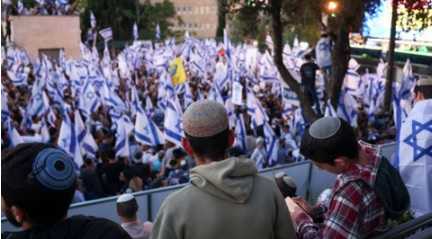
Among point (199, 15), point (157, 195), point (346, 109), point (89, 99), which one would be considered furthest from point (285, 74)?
point (199, 15)

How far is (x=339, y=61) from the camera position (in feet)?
34.4

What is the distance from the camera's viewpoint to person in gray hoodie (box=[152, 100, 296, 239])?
2.19m

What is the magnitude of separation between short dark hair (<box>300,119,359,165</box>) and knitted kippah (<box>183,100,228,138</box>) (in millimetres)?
439

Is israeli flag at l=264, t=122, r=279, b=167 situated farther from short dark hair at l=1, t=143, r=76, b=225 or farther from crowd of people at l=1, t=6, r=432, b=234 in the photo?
short dark hair at l=1, t=143, r=76, b=225

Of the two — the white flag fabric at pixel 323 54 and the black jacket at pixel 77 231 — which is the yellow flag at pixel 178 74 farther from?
the black jacket at pixel 77 231

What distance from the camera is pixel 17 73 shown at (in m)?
20.3

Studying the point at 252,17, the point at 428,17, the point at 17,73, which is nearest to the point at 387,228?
the point at 428,17

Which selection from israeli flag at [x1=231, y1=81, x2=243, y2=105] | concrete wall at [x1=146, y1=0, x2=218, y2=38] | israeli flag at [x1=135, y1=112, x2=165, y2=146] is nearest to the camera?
israeli flag at [x1=135, y1=112, x2=165, y2=146]

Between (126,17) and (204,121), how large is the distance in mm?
52233

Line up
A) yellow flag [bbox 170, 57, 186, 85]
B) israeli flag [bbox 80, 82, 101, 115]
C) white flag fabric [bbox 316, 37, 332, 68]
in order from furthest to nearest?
yellow flag [bbox 170, 57, 186, 85], israeli flag [bbox 80, 82, 101, 115], white flag fabric [bbox 316, 37, 332, 68]

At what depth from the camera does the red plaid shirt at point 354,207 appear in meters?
2.48

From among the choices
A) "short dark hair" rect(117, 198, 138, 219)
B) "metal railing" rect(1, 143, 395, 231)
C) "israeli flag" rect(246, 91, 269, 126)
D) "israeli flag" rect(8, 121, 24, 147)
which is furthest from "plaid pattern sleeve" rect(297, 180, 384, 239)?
"israeli flag" rect(246, 91, 269, 126)

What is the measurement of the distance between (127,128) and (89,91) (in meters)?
4.09

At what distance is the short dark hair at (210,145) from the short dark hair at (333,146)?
0.43m
